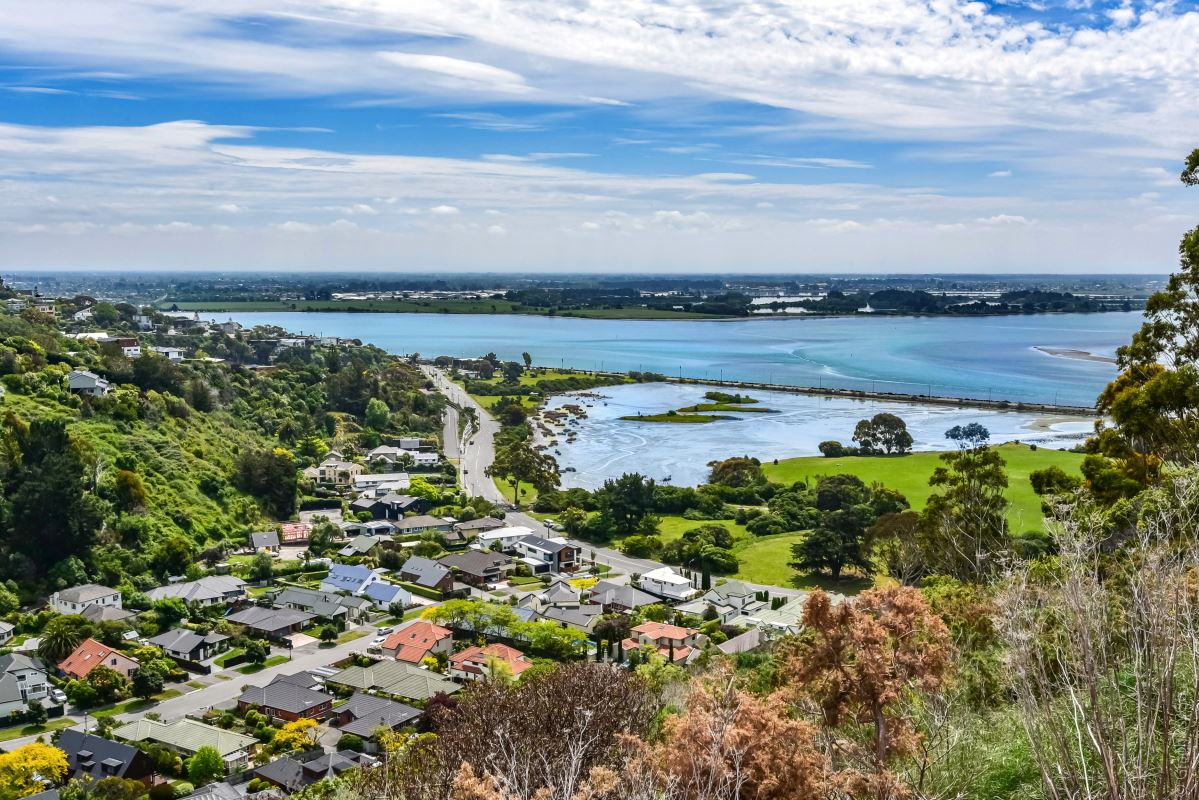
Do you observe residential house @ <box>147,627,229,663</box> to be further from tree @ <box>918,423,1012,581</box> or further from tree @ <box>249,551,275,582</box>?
tree @ <box>918,423,1012,581</box>

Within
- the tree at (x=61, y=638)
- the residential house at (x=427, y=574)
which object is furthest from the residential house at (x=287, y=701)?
the residential house at (x=427, y=574)

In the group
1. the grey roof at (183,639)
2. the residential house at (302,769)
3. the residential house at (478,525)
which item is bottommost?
the residential house at (478,525)

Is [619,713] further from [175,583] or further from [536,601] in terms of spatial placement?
[175,583]

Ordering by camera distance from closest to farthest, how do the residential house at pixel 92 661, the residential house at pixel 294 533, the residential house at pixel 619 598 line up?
the residential house at pixel 92 661 → the residential house at pixel 619 598 → the residential house at pixel 294 533

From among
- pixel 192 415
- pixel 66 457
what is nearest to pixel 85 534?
pixel 66 457

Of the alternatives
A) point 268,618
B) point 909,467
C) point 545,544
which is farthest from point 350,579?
point 909,467

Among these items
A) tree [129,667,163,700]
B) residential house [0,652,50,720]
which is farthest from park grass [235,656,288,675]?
residential house [0,652,50,720]

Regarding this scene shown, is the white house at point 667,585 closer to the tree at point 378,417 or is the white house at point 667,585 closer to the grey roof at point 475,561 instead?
the grey roof at point 475,561
